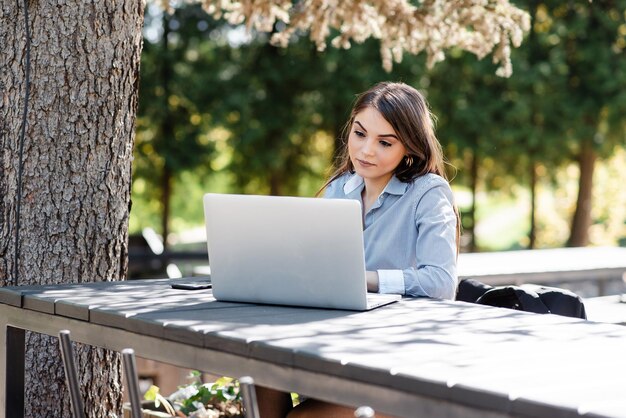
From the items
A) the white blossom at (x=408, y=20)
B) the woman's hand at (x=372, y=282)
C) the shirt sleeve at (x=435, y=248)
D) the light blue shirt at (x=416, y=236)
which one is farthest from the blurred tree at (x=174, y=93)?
the woman's hand at (x=372, y=282)

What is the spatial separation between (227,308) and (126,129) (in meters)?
1.32

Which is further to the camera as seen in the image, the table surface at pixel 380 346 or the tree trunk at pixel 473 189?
the tree trunk at pixel 473 189

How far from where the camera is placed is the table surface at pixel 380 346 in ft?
5.64

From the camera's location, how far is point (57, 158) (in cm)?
359

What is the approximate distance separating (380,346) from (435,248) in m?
1.20

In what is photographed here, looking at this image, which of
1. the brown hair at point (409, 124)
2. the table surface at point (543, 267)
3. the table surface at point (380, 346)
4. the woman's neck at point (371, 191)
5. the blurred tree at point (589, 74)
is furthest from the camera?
the blurred tree at point (589, 74)

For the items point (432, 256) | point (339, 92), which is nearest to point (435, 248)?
point (432, 256)

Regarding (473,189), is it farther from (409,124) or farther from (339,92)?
(409,124)

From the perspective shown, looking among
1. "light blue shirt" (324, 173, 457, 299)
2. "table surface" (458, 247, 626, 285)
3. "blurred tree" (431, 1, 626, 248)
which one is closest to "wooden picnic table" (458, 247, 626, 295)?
"table surface" (458, 247, 626, 285)

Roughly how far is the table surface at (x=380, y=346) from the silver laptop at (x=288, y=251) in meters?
0.05

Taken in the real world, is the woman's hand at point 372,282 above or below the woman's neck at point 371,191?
below

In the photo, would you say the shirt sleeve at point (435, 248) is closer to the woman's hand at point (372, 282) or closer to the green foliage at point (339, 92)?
the woman's hand at point (372, 282)

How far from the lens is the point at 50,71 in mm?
Result: 3598

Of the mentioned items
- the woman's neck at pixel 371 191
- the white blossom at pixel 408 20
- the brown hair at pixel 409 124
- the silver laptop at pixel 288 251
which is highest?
the white blossom at pixel 408 20
